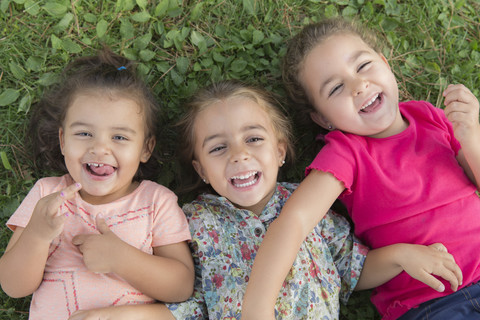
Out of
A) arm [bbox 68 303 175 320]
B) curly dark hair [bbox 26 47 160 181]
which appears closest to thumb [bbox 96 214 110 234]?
arm [bbox 68 303 175 320]

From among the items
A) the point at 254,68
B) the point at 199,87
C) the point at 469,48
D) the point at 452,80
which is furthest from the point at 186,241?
the point at 469,48

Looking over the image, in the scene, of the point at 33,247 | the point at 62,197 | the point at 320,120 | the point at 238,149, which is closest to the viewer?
the point at 62,197

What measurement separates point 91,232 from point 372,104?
155 cm

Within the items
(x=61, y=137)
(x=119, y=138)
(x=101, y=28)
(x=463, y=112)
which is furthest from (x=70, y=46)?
(x=463, y=112)

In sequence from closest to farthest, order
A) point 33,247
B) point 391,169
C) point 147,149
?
point 33,247
point 391,169
point 147,149

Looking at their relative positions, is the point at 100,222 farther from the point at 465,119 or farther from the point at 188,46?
the point at 465,119

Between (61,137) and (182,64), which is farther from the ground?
(182,64)

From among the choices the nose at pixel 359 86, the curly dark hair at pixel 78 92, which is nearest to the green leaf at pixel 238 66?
the curly dark hair at pixel 78 92

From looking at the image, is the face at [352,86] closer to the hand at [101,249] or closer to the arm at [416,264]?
the arm at [416,264]

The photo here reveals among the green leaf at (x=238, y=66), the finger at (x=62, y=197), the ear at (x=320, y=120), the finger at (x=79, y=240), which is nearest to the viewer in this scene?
the finger at (x=62, y=197)

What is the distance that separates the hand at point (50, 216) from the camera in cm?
221

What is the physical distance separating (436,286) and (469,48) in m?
1.67

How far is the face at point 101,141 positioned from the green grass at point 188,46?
0.46 m

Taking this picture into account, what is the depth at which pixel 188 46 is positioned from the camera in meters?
3.09
